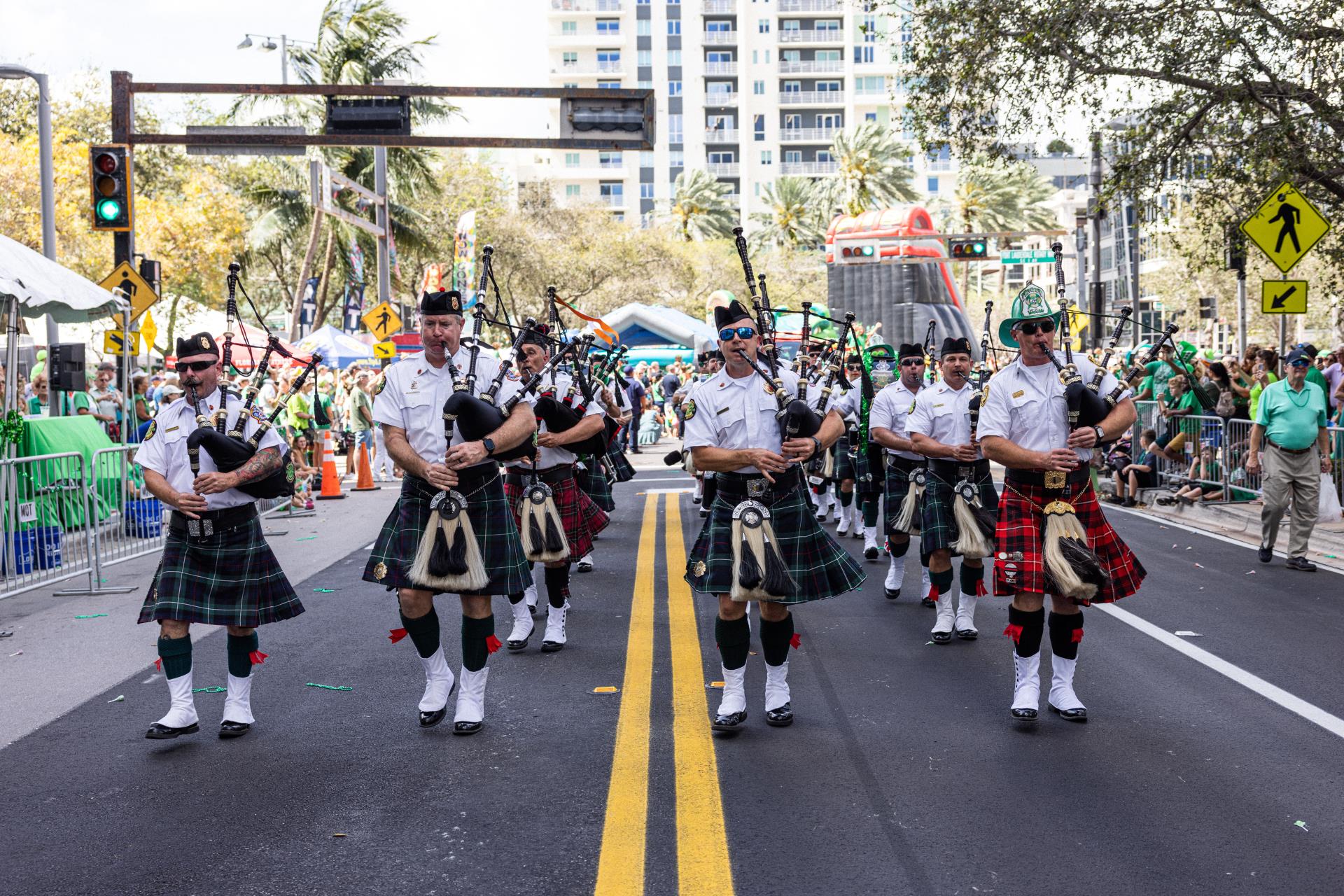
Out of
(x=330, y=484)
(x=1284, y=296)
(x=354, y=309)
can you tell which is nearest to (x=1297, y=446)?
(x=1284, y=296)

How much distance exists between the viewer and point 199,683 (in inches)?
279

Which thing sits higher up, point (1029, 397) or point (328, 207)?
point (328, 207)

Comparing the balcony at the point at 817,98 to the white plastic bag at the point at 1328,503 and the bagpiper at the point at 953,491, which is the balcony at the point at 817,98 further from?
the bagpiper at the point at 953,491

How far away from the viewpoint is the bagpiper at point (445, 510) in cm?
586

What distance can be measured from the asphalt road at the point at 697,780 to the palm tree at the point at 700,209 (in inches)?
2581

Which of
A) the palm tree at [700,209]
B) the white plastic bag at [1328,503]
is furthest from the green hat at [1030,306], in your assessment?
the palm tree at [700,209]

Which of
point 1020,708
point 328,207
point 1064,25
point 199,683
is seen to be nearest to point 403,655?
point 199,683

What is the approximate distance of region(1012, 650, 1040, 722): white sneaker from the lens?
596cm

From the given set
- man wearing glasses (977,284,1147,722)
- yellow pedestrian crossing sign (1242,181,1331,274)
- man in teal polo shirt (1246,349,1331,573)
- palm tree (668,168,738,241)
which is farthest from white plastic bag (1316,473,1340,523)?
palm tree (668,168,738,241)

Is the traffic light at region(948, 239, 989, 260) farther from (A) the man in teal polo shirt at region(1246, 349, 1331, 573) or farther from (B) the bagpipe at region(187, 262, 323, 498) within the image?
(B) the bagpipe at region(187, 262, 323, 498)

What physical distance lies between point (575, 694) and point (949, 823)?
2.51 meters

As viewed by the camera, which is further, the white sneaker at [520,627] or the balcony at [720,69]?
the balcony at [720,69]

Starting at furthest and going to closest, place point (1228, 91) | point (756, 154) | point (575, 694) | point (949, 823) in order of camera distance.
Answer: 1. point (756, 154)
2. point (1228, 91)
3. point (575, 694)
4. point (949, 823)

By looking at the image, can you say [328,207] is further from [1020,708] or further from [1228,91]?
[1020,708]
